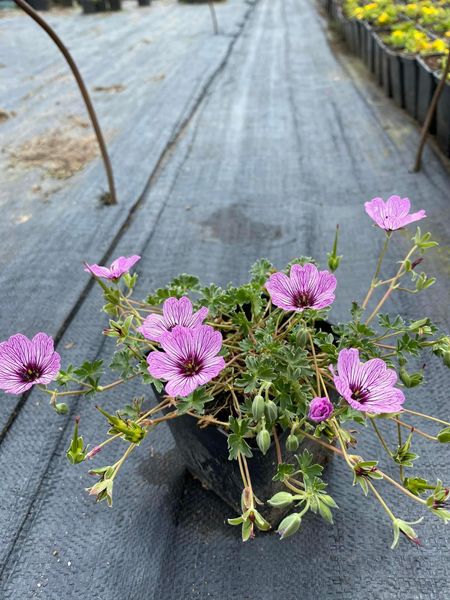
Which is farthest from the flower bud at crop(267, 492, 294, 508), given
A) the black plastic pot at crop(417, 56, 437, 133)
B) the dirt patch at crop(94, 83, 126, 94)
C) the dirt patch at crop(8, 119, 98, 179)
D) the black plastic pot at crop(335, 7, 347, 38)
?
the black plastic pot at crop(335, 7, 347, 38)

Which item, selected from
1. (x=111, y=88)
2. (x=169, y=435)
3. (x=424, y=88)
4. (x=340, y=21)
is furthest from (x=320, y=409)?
(x=340, y=21)

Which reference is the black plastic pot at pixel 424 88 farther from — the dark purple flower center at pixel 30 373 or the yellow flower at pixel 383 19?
the dark purple flower center at pixel 30 373

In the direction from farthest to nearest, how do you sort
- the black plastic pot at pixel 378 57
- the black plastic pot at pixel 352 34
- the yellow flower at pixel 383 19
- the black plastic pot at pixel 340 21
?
1. the black plastic pot at pixel 340 21
2. the black plastic pot at pixel 352 34
3. the yellow flower at pixel 383 19
4. the black plastic pot at pixel 378 57

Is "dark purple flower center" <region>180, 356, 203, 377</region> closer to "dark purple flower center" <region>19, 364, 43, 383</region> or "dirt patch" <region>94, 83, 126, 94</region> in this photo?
"dark purple flower center" <region>19, 364, 43, 383</region>

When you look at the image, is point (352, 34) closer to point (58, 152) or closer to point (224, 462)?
point (58, 152)

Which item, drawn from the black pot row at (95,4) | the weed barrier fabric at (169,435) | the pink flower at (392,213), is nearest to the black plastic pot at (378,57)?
the weed barrier fabric at (169,435)

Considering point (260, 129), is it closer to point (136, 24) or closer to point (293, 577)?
point (293, 577)

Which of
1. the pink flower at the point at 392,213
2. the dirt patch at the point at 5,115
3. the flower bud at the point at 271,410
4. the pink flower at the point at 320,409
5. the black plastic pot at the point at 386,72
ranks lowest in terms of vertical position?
the black plastic pot at the point at 386,72
